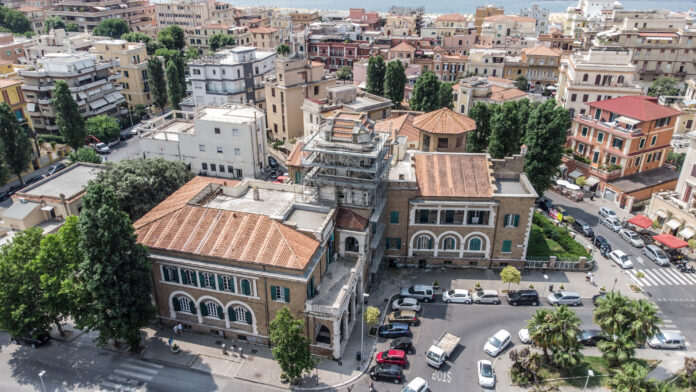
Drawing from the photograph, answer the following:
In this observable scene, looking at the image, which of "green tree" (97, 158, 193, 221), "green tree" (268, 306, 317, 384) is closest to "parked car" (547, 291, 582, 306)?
"green tree" (268, 306, 317, 384)

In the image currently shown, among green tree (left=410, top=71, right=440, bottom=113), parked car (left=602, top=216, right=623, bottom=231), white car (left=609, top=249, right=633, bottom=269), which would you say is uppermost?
green tree (left=410, top=71, right=440, bottom=113)

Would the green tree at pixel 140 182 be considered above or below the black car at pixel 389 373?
above

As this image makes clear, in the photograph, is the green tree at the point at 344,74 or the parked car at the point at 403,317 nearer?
the parked car at the point at 403,317

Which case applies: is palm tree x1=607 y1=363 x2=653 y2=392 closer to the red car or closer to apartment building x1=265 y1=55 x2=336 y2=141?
Result: the red car

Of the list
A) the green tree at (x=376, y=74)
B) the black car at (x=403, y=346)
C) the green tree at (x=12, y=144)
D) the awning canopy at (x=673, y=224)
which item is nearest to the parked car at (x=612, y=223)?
the awning canopy at (x=673, y=224)

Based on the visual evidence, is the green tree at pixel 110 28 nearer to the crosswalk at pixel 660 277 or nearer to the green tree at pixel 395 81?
the green tree at pixel 395 81

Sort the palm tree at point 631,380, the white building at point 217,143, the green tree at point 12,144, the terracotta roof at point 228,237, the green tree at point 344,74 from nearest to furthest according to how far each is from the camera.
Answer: the palm tree at point 631,380 → the terracotta roof at point 228,237 → the green tree at point 12,144 → the white building at point 217,143 → the green tree at point 344,74

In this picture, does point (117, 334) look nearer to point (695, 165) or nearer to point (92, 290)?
point (92, 290)
